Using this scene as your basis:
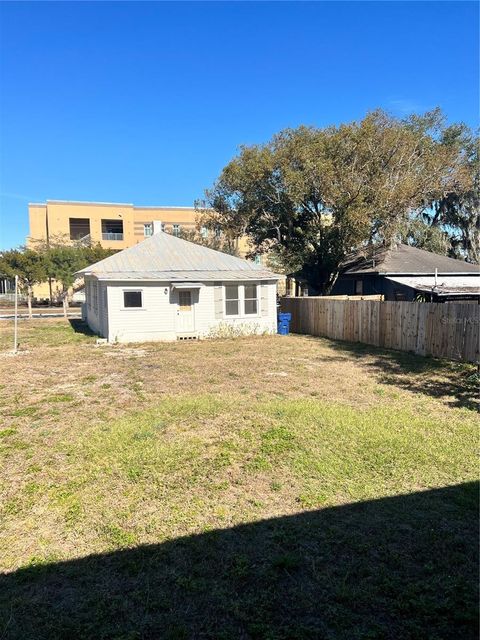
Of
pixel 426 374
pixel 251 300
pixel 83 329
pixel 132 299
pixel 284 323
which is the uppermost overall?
pixel 132 299

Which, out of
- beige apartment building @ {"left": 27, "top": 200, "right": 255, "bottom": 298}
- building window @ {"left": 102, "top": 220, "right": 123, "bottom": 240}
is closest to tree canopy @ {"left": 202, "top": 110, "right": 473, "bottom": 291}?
beige apartment building @ {"left": 27, "top": 200, "right": 255, "bottom": 298}

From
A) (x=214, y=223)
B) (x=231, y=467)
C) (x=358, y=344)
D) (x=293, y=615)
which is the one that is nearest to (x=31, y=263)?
(x=214, y=223)

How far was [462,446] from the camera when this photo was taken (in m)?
5.23

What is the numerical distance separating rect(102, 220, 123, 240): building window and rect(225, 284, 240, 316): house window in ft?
104

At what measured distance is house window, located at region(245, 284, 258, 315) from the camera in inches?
692

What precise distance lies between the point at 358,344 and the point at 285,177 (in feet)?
30.3

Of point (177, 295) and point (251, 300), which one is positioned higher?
point (177, 295)

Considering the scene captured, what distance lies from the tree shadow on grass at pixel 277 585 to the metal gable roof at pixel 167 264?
1313 cm

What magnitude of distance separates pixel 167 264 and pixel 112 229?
108 ft

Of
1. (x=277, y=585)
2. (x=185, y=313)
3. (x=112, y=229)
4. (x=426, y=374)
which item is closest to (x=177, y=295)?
(x=185, y=313)

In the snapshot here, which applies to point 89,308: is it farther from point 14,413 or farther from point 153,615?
point 153,615

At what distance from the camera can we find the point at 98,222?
147ft

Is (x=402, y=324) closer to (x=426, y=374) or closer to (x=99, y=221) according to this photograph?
(x=426, y=374)

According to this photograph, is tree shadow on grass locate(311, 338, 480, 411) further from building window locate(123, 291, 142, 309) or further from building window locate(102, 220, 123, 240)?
building window locate(102, 220, 123, 240)
